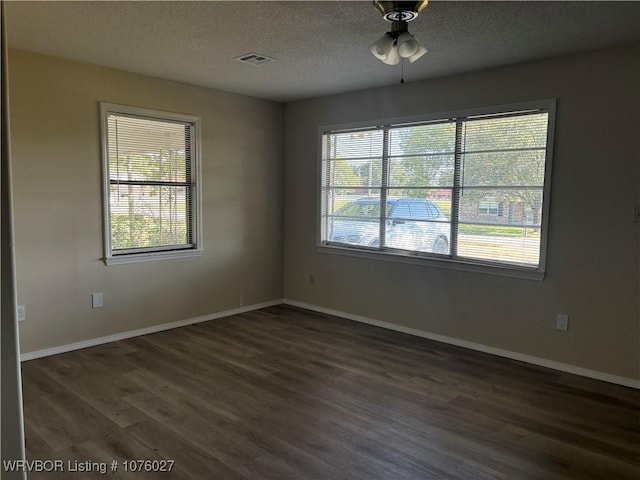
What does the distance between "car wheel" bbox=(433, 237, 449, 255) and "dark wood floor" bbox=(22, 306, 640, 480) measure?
2.82ft

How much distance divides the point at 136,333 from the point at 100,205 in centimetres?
123

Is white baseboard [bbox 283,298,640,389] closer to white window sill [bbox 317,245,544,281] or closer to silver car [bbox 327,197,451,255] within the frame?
white window sill [bbox 317,245,544,281]

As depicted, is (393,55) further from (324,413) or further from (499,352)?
(499,352)

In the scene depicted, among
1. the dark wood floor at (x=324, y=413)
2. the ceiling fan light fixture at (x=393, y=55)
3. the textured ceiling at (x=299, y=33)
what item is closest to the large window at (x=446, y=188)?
the textured ceiling at (x=299, y=33)

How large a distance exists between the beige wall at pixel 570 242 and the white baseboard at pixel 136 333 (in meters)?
1.69

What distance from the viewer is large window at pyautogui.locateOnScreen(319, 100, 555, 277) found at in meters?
3.77

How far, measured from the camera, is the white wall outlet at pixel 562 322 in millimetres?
3650

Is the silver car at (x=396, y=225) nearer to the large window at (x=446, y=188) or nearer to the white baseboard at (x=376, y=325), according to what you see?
the large window at (x=446, y=188)

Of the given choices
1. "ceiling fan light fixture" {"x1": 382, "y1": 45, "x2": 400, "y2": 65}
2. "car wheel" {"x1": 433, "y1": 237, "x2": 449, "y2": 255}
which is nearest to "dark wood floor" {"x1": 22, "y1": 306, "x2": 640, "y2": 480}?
"car wheel" {"x1": 433, "y1": 237, "x2": 449, "y2": 255}

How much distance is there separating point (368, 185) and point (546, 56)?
1951 millimetres

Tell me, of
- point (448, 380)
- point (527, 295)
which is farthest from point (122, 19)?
point (527, 295)

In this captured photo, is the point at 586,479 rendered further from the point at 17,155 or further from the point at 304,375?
the point at 17,155

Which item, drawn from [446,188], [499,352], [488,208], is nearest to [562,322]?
[499,352]

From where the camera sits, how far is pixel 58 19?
2867 mm
